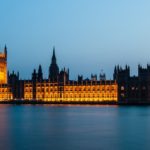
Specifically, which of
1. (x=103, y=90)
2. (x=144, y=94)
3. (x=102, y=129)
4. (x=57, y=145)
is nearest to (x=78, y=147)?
(x=57, y=145)

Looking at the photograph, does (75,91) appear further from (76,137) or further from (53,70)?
(76,137)

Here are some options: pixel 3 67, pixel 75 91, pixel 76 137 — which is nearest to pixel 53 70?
pixel 75 91

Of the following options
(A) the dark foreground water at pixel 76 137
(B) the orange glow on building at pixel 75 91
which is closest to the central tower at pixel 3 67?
(B) the orange glow on building at pixel 75 91

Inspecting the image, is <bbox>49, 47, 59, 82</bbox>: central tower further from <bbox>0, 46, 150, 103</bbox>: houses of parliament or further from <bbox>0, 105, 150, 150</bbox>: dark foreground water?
<bbox>0, 105, 150, 150</bbox>: dark foreground water

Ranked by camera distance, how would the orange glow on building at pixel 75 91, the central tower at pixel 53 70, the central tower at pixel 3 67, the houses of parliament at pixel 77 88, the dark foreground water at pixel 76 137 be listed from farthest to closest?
the central tower at pixel 3 67 < the central tower at pixel 53 70 < the orange glow on building at pixel 75 91 < the houses of parliament at pixel 77 88 < the dark foreground water at pixel 76 137

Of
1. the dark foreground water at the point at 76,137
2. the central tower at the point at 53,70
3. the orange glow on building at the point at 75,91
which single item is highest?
the central tower at the point at 53,70

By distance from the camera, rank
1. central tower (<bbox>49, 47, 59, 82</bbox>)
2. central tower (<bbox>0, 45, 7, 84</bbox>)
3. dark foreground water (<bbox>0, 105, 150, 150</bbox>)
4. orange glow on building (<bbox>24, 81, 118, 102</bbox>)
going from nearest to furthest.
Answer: dark foreground water (<bbox>0, 105, 150, 150</bbox>) → orange glow on building (<bbox>24, 81, 118, 102</bbox>) → central tower (<bbox>49, 47, 59, 82</bbox>) → central tower (<bbox>0, 45, 7, 84</bbox>)

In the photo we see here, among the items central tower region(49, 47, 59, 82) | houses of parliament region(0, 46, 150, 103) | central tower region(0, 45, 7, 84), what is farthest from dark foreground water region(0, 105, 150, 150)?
central tower region(0, 45, 7, 84)

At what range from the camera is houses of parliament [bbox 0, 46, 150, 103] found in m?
106

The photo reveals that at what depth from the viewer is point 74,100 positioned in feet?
392

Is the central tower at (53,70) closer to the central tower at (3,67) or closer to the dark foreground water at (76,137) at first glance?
the central tower at (3,67)

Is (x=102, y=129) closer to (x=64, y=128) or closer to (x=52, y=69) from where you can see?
(x=64, y=128)

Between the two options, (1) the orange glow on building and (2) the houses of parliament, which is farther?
(1) the orange glow on building

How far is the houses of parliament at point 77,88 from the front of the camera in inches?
4168
